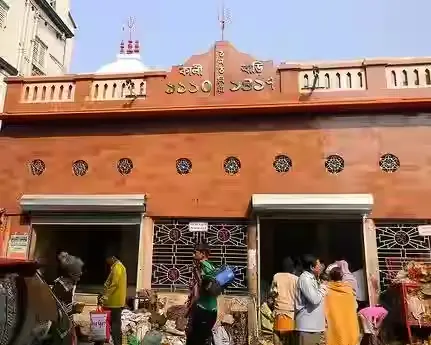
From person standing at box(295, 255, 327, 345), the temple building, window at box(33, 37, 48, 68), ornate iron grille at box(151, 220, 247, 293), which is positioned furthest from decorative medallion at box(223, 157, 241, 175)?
window at box(33, 37, 48, 68)

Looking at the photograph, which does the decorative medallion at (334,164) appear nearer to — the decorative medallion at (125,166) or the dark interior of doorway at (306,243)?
the dark interior of doorway at (306,243)

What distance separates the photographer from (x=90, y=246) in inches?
548

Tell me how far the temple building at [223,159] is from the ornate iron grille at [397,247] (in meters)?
0.02

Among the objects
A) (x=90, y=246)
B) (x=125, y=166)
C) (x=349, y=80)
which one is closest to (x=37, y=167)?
(x=125, y=166)

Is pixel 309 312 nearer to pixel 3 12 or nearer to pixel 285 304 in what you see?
pixel 285 304

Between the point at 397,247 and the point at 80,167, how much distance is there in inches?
292

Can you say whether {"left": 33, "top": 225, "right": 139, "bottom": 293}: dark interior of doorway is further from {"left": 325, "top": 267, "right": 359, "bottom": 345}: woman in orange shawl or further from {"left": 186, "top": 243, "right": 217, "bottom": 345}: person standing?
{"left": 186, "top": 243, "right": 217, "bottom": 345}: person standing

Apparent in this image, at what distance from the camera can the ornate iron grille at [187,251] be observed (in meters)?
9.95

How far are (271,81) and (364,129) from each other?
2431 mm

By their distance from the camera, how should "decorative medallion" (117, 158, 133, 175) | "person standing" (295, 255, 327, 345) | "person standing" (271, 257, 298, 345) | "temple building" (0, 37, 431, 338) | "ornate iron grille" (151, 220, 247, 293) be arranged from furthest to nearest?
"decorative medallion" (117, 158, 133, 175) < "ornate iron grille" (151, 220, 247, 293) < "temple building" (0, 37, 431, 338) < "person standing" (271, 257, 298, 345) < "person standing" (295, 255, 327, 345)

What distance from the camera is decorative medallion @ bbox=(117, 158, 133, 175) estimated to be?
1092cm

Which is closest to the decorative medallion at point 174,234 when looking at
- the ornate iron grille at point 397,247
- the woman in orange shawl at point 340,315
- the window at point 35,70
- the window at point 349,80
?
the woman in orange shawl at point 340,315

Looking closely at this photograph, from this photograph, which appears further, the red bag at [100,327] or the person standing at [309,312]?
the red bag at [100,327]

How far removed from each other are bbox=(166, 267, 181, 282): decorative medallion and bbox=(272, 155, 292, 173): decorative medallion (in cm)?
317
